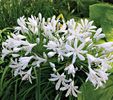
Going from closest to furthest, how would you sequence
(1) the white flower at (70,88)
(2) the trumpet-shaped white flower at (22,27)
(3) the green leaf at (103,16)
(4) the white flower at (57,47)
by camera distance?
(4) the white flower at (57,47), (1) the white flower at (70,88), (2) the trumpet-shaped white flower at (22,27), (3) the green leaf at (103,16)

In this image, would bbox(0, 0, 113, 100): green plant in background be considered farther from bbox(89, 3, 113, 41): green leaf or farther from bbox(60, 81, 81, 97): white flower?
bbox(60, 81, 81, 97): white flower

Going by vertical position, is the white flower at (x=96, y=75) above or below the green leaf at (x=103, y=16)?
below

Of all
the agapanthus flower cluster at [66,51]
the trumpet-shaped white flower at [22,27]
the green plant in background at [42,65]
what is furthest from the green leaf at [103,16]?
the trumpet-shaped white flower at [22,27]

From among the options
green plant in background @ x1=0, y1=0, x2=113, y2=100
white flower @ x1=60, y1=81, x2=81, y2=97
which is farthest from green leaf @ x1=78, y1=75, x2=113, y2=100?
white flower @ x1=60, y1=81, x2=81, y2=97

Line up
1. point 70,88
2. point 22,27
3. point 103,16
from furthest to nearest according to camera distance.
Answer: point 103,16 < point 22,27 < point 70,88

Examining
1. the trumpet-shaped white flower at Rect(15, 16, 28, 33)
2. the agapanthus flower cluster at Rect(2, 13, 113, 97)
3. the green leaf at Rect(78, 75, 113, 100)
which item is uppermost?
the trumpet-shaped white flower at Rect(15, 16, 28, 33)

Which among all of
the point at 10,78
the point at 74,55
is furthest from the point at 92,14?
the point at 74,55

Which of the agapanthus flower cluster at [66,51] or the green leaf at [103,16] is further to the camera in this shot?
the green leaf at [103,16]

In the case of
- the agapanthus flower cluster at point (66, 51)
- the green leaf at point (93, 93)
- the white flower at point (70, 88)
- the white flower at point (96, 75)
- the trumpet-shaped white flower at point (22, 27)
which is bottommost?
the green leaf at point (93, 93)

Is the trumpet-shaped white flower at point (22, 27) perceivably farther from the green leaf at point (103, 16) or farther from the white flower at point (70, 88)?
the green leaf at point (103, 16)

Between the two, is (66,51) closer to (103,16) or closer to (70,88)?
(70,88)

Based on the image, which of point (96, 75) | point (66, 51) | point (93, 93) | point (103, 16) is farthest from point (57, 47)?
point (103, 16)

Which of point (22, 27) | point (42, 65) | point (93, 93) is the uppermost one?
point (22, 27)
